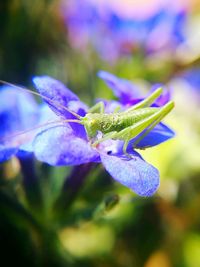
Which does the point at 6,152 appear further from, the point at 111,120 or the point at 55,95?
the point at 111,120

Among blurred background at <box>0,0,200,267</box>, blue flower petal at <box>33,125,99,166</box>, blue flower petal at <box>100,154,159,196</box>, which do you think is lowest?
blurred background at <box>0,0,200,267</box>

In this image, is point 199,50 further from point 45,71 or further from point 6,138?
point 6,138

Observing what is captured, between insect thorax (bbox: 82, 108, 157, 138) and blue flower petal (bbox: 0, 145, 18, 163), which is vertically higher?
insect thorax (bbox: 82, 108, 157, 138)

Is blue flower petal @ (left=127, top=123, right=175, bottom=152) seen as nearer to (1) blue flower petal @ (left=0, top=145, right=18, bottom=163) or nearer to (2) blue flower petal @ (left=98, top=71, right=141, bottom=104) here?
(2) blue flower petal @ (left=98, top=71, right=141, bottom=104)

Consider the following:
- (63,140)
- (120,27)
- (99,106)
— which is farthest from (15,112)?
(120,27)

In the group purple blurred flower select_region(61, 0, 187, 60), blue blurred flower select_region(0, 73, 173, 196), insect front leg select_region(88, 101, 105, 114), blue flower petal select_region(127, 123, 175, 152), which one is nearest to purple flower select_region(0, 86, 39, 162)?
blue blurred flower select_region(0, 73, 173, 196)

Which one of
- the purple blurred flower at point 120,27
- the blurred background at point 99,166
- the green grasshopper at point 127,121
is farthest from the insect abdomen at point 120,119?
the purple blurred flower at point 120,27

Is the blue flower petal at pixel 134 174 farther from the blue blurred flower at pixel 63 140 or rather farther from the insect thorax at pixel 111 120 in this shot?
the insect thorax at pixel 111 120
